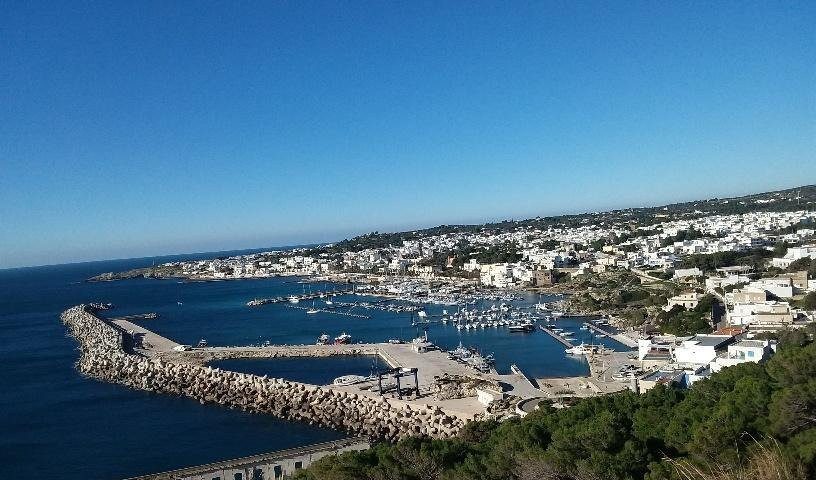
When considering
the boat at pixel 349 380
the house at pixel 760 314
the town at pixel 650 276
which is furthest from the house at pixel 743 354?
the boat at pixel 349 380

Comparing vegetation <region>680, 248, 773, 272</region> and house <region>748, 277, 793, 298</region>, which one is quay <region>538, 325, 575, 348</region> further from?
vegetation <region>680, 248, 773, 272</region>

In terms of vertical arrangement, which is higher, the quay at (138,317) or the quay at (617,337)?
the quay at (138,317)

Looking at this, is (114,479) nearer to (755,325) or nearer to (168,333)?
(755,325)

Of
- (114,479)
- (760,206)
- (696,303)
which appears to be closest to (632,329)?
(696,303)

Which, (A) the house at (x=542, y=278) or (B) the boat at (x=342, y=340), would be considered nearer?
(B) the boat at (x=342, y=340)

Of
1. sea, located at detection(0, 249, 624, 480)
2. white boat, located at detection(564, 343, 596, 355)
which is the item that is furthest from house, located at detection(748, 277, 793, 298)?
white boat, located at detection(564, 343, 596, 355)

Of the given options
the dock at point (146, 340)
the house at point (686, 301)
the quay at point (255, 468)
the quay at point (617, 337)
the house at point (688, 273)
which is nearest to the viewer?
the quay at point (255, 468)

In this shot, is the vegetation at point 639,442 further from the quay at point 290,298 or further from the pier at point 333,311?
the quay at point 290,298
